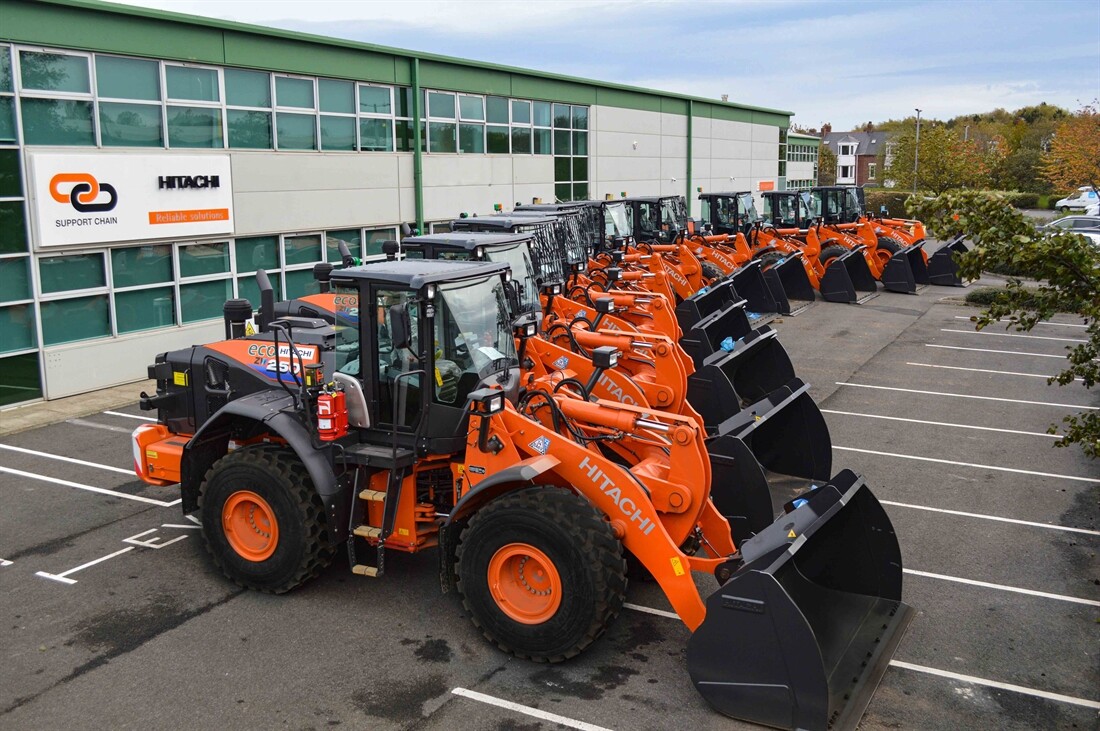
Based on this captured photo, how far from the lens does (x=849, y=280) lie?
2322 centimetres

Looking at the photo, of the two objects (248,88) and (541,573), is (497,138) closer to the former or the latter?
(248,88)

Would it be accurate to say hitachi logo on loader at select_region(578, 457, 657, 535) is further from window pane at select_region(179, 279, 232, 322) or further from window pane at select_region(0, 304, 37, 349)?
window pane at select_region(179, 279, 232, 322)

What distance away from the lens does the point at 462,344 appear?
7.08 metres

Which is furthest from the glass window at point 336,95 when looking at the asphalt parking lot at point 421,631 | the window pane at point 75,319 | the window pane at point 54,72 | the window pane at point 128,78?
the asphalt parking lot at point 421,631

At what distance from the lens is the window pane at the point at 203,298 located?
53.7 ft

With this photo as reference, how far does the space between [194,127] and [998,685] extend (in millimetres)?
14713

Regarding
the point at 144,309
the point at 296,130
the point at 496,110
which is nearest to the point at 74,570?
the point at 144,309

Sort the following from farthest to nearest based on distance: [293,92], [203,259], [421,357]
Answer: [293,92]
[203,259]
[421,357]

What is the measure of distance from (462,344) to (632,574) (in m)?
2.29

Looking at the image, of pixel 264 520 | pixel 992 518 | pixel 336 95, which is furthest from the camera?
pixel 336 95

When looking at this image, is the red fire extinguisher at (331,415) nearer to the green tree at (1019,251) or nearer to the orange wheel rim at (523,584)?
the orange wheel rim at (523,584)

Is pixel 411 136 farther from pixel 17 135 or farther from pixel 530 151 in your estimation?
pixel 17 135

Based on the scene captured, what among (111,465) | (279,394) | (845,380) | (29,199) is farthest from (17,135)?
(845,380)

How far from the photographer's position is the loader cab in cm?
689
